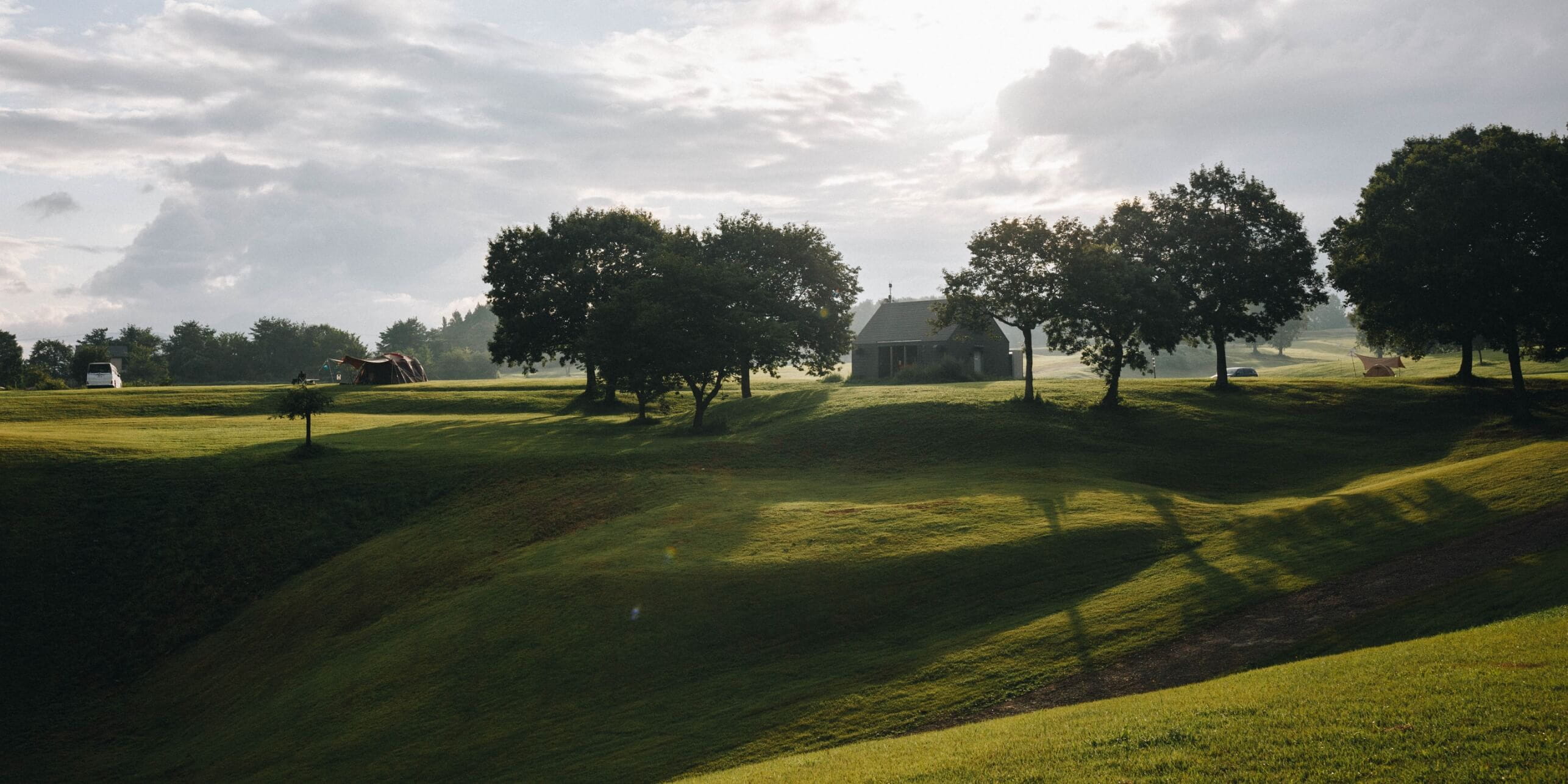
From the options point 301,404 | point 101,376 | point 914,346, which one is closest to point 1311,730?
point 301,404

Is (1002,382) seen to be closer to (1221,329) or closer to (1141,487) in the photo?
(1221,329)

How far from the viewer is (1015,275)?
5706 centimetres

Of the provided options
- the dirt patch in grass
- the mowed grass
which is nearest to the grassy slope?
the dirt patch in grass

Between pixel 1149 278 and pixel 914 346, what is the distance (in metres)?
43.1

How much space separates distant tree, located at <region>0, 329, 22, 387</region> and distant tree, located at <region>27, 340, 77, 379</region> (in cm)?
1497

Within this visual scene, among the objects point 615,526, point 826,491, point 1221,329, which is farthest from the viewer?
point 1221,329

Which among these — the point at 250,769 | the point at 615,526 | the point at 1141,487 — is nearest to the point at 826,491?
the point at 615,526

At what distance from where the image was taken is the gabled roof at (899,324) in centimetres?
10000

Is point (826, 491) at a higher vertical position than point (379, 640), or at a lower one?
higher

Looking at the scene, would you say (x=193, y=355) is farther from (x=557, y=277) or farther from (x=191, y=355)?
(x=557, y=277)

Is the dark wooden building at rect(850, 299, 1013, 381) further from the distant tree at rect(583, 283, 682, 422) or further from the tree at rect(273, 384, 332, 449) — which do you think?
the tree at rect(273, 384, 332, 449)

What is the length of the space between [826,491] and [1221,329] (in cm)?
4076

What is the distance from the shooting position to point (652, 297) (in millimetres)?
59219

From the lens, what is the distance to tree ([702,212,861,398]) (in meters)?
77.1
